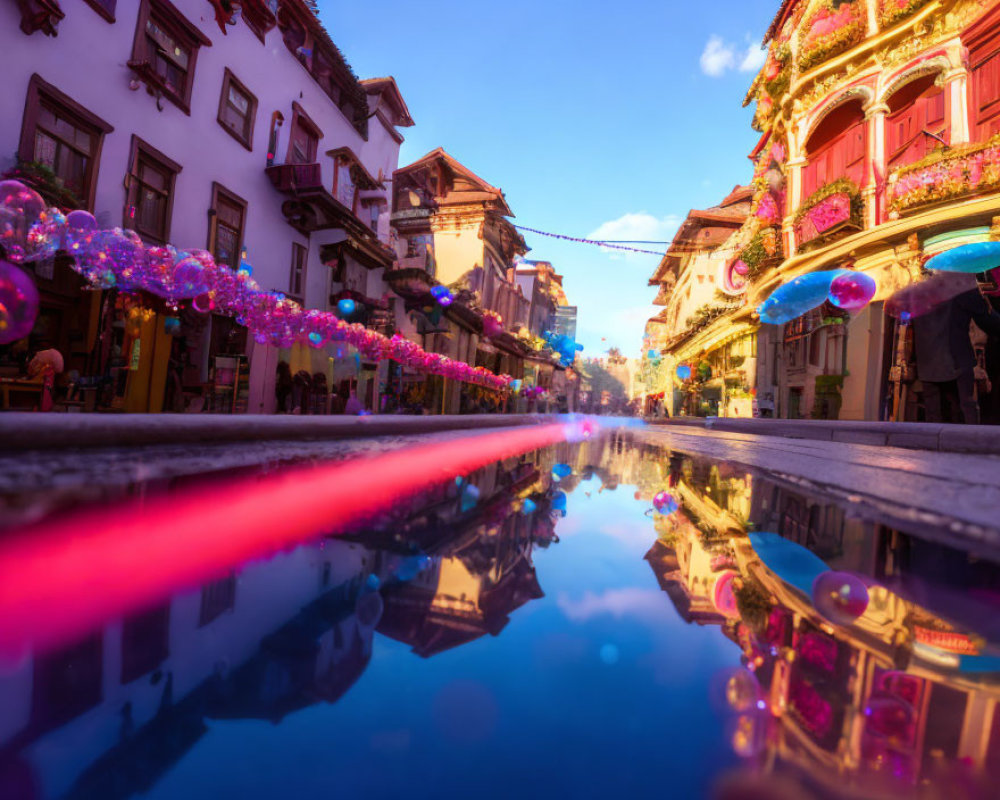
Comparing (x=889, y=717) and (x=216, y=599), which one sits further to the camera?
(x=216, y=599)

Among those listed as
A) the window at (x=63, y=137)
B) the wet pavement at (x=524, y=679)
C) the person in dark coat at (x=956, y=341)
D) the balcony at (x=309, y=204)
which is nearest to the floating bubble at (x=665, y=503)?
the wet pavement at (x=524, y=679)

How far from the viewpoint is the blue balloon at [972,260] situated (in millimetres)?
7957

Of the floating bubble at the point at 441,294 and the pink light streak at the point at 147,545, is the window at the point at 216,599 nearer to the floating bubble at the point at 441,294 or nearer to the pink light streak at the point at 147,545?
the pink light streak at the point at 147,545

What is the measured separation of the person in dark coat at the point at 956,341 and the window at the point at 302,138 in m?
15.2

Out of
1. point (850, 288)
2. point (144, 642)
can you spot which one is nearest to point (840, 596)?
point (144, 642)

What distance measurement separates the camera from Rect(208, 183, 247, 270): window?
1215 cm

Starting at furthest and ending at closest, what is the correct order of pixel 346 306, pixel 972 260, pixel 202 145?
pixel 346 306 → pixel 202 145 → pixel 972 260

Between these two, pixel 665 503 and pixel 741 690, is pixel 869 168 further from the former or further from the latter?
pixel 741 690

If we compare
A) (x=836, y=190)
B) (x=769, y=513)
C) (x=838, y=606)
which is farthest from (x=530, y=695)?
(x=836, y=190)

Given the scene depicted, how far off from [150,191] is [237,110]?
3.92 metres

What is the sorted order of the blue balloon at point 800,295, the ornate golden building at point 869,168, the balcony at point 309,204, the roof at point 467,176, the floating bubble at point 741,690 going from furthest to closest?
the roof at point 467,176 → the balcony at point 309,204 → the ornate golden building at point 869,168 → the blue balloon at point 800,295 → the floating bubble at point 741,690

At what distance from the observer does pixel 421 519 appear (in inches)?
68.0

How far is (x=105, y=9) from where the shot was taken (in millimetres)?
9125

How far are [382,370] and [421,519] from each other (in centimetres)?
1878
